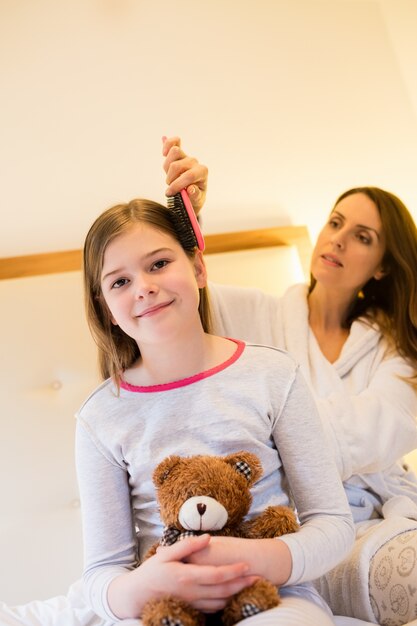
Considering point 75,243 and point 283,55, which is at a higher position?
point 283,55

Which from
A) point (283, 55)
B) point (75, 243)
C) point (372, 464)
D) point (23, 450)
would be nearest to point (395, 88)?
point (283, 55)

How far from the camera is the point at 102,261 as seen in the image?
93 centimetres

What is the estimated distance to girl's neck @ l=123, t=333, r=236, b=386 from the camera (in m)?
0.93

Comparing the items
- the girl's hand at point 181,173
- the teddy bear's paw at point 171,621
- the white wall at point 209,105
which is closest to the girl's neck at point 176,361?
the girl's hand at point 181,173

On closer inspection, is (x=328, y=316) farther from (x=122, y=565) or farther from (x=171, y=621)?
(x=171, y=621)

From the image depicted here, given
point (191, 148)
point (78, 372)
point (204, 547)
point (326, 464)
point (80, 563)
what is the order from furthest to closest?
point (191, 148), point (78, 372), point (80, 563), point (326, 464), point (204, 547)

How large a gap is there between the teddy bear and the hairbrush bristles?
1.17 feet

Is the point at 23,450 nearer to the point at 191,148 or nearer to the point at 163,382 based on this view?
the point at 163,382

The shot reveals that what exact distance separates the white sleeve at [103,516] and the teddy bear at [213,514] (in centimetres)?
11

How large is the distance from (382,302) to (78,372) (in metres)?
0.84

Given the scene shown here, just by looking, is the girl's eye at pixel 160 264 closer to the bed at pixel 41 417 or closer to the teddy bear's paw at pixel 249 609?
the teddy bear's paw at pixel 249 609

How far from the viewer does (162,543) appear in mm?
765

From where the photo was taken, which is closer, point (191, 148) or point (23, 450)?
point (23, 450)

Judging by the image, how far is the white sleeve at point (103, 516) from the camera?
877 mm
